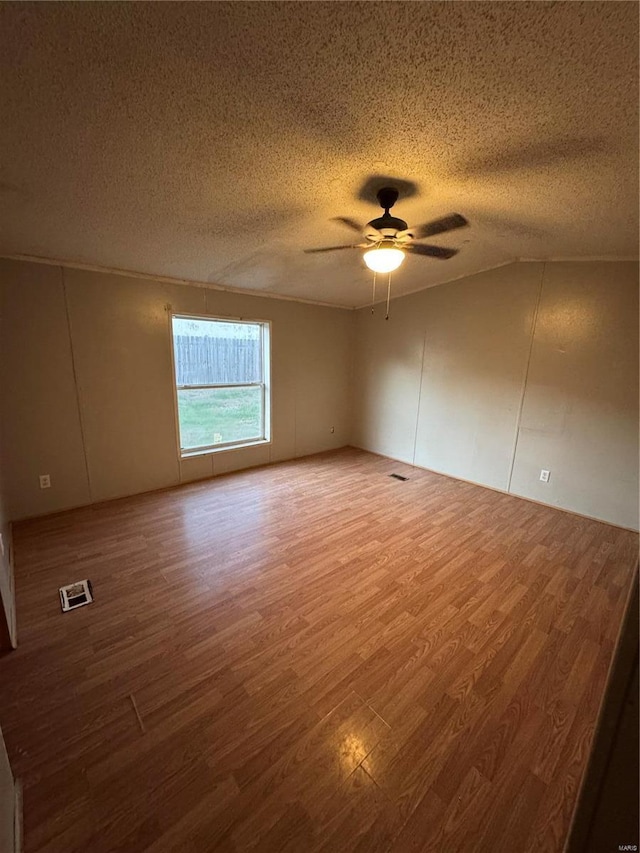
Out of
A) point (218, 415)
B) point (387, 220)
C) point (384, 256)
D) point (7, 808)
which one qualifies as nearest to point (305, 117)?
point (387, 220)

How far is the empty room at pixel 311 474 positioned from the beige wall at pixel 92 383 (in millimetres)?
27

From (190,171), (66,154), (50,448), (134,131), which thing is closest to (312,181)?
(190,171)

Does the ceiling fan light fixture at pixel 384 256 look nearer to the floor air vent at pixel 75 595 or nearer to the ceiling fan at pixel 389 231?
the ceiling fan at pixel 389 231

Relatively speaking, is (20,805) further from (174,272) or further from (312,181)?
(174,272)

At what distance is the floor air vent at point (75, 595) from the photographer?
2035mm

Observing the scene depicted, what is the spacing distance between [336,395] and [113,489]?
3299 mm

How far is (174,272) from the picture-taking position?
3.31 meters

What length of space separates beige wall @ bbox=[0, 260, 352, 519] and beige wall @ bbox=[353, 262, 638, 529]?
2095 mm

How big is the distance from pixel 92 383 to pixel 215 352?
4.37 feet

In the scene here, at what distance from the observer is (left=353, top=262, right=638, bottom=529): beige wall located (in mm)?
3109

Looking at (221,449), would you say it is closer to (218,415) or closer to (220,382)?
(218,415)

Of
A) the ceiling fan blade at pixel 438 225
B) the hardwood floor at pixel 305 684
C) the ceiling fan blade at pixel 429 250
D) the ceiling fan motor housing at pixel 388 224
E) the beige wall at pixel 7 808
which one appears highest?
the ceiling fan blade at pixel 438 225

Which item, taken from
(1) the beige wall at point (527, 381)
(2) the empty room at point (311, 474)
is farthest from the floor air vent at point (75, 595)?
(1) the beige wall at point (527, 381)

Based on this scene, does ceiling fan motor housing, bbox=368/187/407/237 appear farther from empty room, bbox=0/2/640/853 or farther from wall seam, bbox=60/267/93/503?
wall seam, bbox=60/267/93/503
